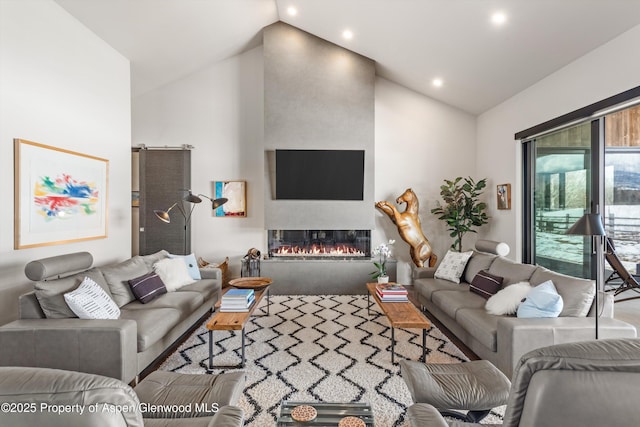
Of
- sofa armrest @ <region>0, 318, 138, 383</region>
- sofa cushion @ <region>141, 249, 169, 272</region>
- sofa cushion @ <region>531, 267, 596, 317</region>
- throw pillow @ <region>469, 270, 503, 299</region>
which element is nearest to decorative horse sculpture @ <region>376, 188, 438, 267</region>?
throw pillow @ <region>469, 270, 503, 299</region>

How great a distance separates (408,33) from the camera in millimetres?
3926

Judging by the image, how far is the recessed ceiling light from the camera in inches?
118

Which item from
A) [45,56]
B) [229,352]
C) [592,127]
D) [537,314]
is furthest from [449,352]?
[45,56]

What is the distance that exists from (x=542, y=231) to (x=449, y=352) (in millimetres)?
2287

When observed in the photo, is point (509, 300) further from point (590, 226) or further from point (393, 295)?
point (393, 295)

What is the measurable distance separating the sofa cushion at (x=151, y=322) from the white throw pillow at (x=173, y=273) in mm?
616

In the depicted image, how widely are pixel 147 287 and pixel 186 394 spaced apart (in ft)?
6.12

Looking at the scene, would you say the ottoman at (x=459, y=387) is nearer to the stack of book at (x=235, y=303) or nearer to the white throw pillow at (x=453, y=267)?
the stack of book at (x=235, y=303)

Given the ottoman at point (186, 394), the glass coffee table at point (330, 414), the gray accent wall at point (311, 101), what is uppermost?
the gray accent wall at point (311, 101)

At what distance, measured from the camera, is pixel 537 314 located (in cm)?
240

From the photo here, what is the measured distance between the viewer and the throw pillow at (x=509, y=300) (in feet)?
8.76

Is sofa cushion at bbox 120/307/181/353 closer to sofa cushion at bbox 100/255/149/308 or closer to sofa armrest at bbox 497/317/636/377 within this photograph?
sofa cushion at bbox 100/255/149/308

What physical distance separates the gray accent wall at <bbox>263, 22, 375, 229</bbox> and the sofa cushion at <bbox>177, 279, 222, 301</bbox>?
1.43 meters

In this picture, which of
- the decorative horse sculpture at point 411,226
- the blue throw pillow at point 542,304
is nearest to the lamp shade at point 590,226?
the blue throw pillow at point 542,304
